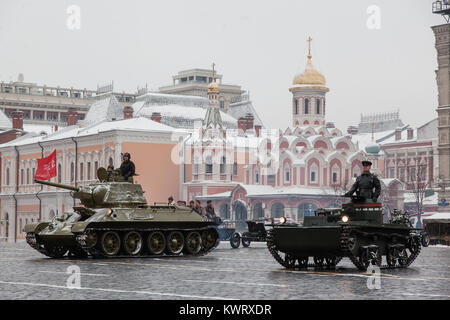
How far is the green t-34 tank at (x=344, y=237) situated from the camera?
17578mm

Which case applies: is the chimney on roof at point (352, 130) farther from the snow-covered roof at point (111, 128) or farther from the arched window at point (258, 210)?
the arched window at point (258, 210)

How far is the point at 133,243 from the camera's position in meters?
24.1

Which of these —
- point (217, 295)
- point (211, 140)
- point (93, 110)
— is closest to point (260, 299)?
point (217, 295)

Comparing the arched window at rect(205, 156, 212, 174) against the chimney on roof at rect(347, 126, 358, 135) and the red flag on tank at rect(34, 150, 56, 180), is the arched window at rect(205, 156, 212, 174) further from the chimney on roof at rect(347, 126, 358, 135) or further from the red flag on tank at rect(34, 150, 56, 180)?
the chimney on roof at rect(347, 126, 358, 135)

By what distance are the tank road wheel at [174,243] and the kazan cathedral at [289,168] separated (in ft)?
129

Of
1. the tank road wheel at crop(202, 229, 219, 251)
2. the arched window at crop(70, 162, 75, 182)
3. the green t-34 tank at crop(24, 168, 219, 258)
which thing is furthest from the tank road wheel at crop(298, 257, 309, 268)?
the arched window at crop(70, 162, 75, 182)

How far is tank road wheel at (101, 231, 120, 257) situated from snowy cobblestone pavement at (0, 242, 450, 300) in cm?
226

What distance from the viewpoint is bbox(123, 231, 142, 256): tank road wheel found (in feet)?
78.5

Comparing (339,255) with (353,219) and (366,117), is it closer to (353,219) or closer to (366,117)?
(353,219)

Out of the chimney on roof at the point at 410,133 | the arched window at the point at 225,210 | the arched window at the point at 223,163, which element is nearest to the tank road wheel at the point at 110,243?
the arched window at the point at 223,163

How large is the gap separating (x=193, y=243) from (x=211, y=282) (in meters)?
10.1

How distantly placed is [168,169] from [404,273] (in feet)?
166

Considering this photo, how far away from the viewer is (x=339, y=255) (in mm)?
17688

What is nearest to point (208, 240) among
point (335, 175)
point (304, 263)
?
point (304, 263)
